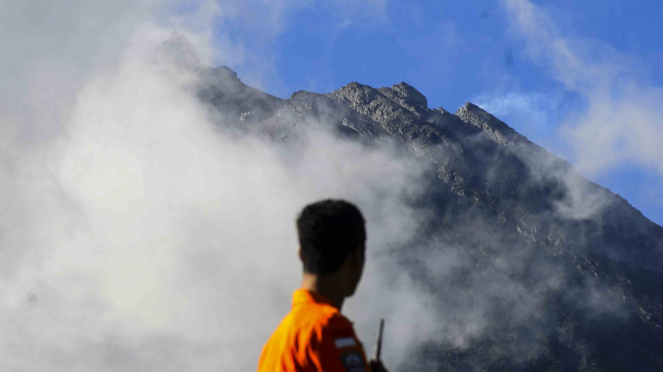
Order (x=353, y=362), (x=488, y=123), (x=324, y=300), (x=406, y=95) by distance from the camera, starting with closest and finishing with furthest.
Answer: (x=353, y=362), (x=324, y=300), (x=488, y=123), (x=406, y=95)

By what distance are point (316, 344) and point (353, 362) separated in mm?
156

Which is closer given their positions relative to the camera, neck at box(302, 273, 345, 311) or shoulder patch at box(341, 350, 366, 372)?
shoulder patch at box(341, 350, 366, 372)

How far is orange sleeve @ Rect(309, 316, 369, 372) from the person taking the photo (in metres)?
2.46

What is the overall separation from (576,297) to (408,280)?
2152 centimetres

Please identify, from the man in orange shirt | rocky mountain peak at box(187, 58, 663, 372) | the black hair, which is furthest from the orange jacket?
rocky mountain peak at box(187, 58, 663, 372)

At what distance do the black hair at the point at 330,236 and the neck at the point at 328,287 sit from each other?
27 millimetres

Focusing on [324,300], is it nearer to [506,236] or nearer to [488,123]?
[506,236]

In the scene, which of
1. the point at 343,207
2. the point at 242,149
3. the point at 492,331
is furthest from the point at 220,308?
the point at 343,207

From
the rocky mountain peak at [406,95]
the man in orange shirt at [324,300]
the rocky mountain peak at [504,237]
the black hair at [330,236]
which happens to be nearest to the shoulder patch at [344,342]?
the man in orange shirt at [324,300]

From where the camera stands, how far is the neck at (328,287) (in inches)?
112

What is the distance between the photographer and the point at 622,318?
82000 millimetres

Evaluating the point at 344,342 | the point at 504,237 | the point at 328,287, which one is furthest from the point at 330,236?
the point at 504,237

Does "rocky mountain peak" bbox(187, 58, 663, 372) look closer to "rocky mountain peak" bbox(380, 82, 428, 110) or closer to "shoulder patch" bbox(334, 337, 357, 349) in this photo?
"rocky mountain peak" bbox(380, 82, 428, 110)

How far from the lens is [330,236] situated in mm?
2881
